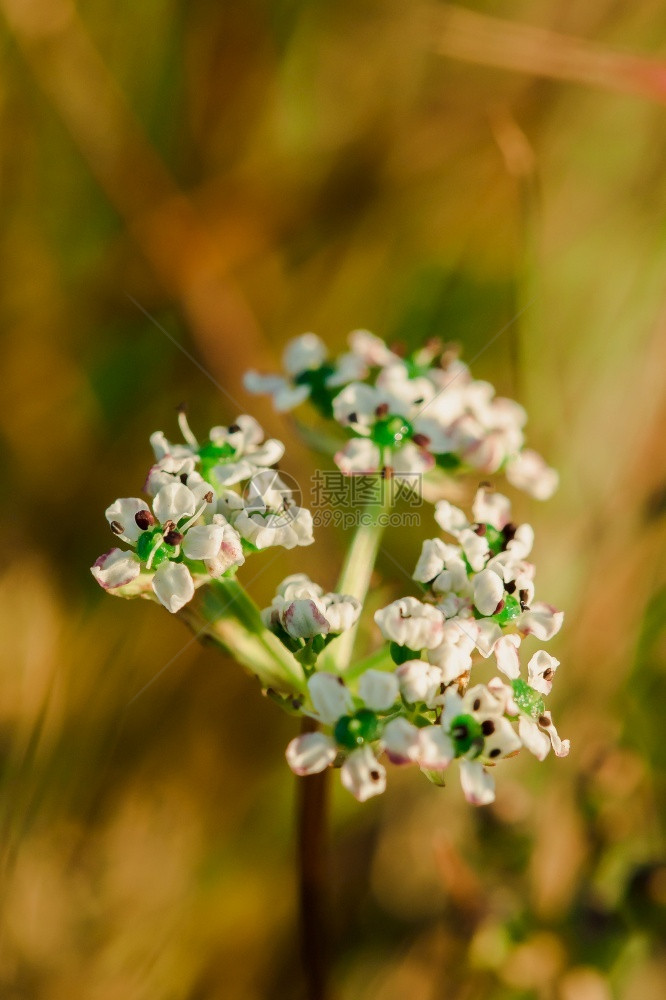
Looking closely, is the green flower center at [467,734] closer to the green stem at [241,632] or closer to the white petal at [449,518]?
the green stem at [241,632]

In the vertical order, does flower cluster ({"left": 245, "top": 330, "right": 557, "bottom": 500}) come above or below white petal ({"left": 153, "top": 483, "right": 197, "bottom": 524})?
below

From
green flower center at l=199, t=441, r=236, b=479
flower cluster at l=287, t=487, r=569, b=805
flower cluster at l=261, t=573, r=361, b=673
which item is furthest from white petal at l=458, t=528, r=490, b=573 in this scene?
green flower center at l=199, t=441, r=236, b=479

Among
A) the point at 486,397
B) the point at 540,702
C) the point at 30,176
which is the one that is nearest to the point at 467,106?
the point at 486,397

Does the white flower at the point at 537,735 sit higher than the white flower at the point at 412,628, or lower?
lower

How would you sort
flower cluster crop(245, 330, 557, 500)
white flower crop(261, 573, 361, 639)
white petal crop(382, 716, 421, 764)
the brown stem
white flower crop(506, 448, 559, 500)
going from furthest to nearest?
white flower crop(506, 448, 559, 500)
flower cluster crop(245, 330, 557, 500)
the brown stem
white flower crop(261, 573, 361, 639)
white petal crop(382, 716, 421, 764)

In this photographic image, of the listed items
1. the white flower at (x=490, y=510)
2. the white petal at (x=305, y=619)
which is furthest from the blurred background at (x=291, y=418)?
the white petal at (x=305, y=619)

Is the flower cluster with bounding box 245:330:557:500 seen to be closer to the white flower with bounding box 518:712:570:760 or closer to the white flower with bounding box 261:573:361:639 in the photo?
the white flower with bounding box 261:573:361:639

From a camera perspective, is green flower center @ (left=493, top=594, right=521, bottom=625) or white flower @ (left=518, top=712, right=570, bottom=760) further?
green flower center @ (left=493, top=594, right=521, bottom=625)
